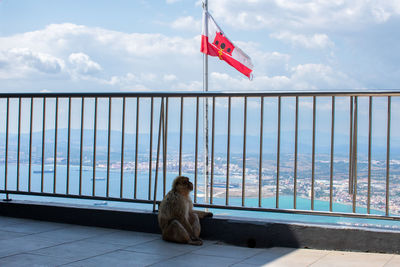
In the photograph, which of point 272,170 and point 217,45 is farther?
point 217,45

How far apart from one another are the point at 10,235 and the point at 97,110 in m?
1.70

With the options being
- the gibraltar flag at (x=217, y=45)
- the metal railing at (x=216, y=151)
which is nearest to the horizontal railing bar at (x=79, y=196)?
the metal railing at (x=216, y=151)

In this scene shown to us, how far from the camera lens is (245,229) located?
469 centimetres

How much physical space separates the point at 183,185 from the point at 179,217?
332 mm

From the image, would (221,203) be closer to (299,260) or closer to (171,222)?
(171,222)

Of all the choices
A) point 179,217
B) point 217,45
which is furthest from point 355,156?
point 217,45

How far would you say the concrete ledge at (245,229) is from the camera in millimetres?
4273

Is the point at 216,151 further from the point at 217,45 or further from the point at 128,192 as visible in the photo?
the point at 217,45

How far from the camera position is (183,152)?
5.11 metres

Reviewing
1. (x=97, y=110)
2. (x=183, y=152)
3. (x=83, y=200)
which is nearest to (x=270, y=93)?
(x=183, y=152)

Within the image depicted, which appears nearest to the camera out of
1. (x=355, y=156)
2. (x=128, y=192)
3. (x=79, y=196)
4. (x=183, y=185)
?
(x=355, y=156)

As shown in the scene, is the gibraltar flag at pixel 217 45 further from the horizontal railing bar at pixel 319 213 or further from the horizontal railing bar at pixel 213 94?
the horizontal railing bar at pixel 319 213

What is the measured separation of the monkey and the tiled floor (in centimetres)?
10

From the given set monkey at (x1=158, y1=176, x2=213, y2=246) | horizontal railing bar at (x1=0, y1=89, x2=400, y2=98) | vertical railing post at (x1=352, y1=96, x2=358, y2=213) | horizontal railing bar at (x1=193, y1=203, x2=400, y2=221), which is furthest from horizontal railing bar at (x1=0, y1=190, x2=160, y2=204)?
vertical railing post at (x1=352, y1=96, x2=358, y2=213)
